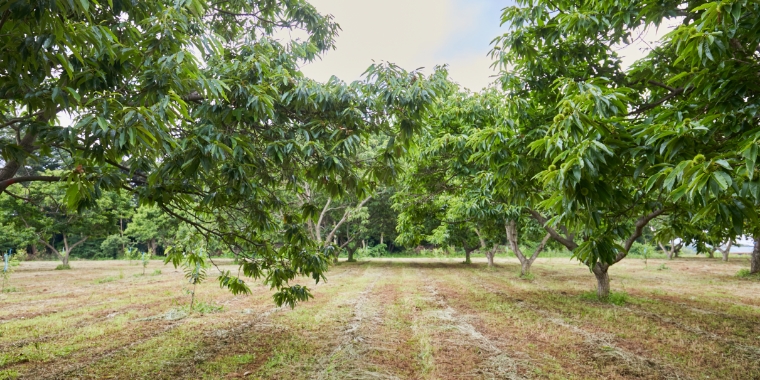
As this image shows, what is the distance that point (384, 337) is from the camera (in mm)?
5797

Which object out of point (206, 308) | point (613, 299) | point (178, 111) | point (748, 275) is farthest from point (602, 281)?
point (748, 275)

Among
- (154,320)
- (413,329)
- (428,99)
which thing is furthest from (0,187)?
(413,329)

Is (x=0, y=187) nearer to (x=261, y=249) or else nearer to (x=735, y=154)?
(x=261, y=249)

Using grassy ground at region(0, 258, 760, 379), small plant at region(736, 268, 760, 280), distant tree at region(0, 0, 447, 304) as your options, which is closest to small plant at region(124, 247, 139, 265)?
grassy ground at region(0, 258, 760, 379)

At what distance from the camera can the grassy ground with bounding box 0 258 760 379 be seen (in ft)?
14.5

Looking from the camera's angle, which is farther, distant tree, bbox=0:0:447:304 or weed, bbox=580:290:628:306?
weed, bbox=580:290:628:306

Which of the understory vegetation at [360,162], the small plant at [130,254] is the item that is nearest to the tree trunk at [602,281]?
the understory vegetation at [360,162]

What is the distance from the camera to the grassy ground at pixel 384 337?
4.41 meters

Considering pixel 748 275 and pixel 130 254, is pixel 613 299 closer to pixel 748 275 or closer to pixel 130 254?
pixel 748 275

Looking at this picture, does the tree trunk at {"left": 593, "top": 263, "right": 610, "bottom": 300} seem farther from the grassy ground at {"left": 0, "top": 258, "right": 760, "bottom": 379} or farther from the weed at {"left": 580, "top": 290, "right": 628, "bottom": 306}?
the grassy ground at {"left": 0, "top": 258, "right": 760, "bottom": 379}

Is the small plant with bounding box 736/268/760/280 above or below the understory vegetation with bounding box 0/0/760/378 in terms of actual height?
below

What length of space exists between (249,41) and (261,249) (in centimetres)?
309

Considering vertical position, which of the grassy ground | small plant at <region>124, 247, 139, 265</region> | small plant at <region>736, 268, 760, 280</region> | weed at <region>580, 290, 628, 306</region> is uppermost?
small plant at <region>124, 247, 139, 265</region>

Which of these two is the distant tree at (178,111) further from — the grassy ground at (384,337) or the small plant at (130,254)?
the small plant at (130,254)
